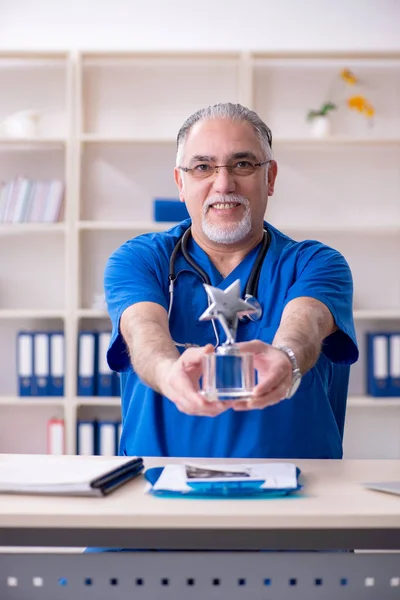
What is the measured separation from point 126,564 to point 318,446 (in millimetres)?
620

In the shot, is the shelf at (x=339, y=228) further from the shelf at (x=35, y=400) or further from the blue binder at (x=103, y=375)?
the shelf at (x=35, y=400)

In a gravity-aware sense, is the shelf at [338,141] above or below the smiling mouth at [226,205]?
above

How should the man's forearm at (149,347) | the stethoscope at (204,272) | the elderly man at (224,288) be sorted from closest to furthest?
the man's forearm at (149,347), the elderly man at (224,288), the stethoscope at (204,272)

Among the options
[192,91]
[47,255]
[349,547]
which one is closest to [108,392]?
[47,255]

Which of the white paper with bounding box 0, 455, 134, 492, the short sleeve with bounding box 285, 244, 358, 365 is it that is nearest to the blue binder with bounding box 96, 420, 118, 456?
the short sleeve with bounding box 285, 244, 358, 365

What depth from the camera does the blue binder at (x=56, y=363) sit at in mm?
3664

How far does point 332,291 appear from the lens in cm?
166

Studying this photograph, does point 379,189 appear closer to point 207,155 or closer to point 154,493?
point 207,155

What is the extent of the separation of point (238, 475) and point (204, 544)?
0.16 meters

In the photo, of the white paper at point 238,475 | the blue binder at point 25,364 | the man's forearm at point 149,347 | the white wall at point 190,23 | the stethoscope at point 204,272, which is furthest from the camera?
the white wall at point 190,23

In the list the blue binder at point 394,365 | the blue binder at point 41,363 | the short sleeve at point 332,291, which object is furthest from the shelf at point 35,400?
the short sleeve at point 332,291

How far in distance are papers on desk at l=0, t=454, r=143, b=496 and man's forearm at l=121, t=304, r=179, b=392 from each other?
0.59 feet

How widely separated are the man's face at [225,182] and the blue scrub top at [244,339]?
71 millimetres

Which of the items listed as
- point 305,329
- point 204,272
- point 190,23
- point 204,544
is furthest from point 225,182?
point 190,23
